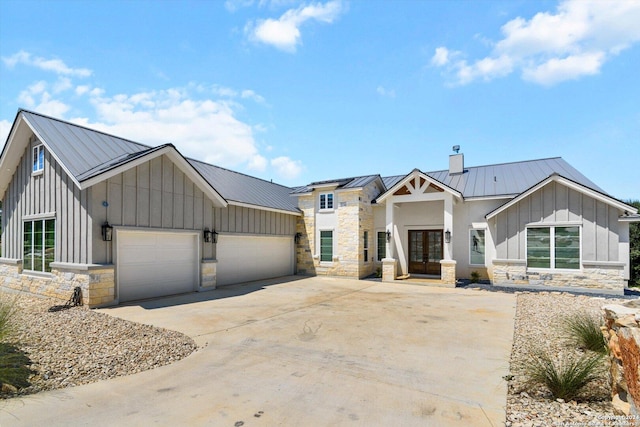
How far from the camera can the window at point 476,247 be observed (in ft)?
50.5

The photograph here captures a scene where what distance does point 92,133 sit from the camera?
11867mm

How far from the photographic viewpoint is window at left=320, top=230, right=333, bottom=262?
1741 cm

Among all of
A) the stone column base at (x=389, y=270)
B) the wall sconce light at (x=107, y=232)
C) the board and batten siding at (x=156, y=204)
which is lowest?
the stone column base at (x=389, y=270)

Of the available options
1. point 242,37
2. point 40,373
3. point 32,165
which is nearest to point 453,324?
point 40,373

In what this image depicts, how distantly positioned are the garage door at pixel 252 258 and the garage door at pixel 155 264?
1574 mm

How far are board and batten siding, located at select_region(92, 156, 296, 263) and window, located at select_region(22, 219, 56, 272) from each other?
7.92 feet

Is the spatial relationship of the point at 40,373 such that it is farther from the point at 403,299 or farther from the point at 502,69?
the point at 502,69

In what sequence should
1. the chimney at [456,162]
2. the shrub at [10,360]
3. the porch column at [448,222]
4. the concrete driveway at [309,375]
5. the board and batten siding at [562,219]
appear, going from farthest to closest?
the chimney at [456,162]
the porch column at [448,222]
the board and batten siding at [562,219]
the shrub at [10,360]
the concrete driveway at [309,375]

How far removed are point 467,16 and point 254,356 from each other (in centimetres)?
1020

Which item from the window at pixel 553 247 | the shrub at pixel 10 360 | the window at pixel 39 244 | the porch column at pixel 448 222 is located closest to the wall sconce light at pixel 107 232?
the window at pixel 39 244

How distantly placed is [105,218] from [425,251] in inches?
558

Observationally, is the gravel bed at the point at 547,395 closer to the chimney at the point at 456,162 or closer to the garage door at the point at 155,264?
the garage door at the point at 155,264

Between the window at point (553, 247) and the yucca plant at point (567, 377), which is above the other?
the window at point (553, 247)

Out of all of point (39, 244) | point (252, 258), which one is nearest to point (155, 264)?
point (39, 244)
